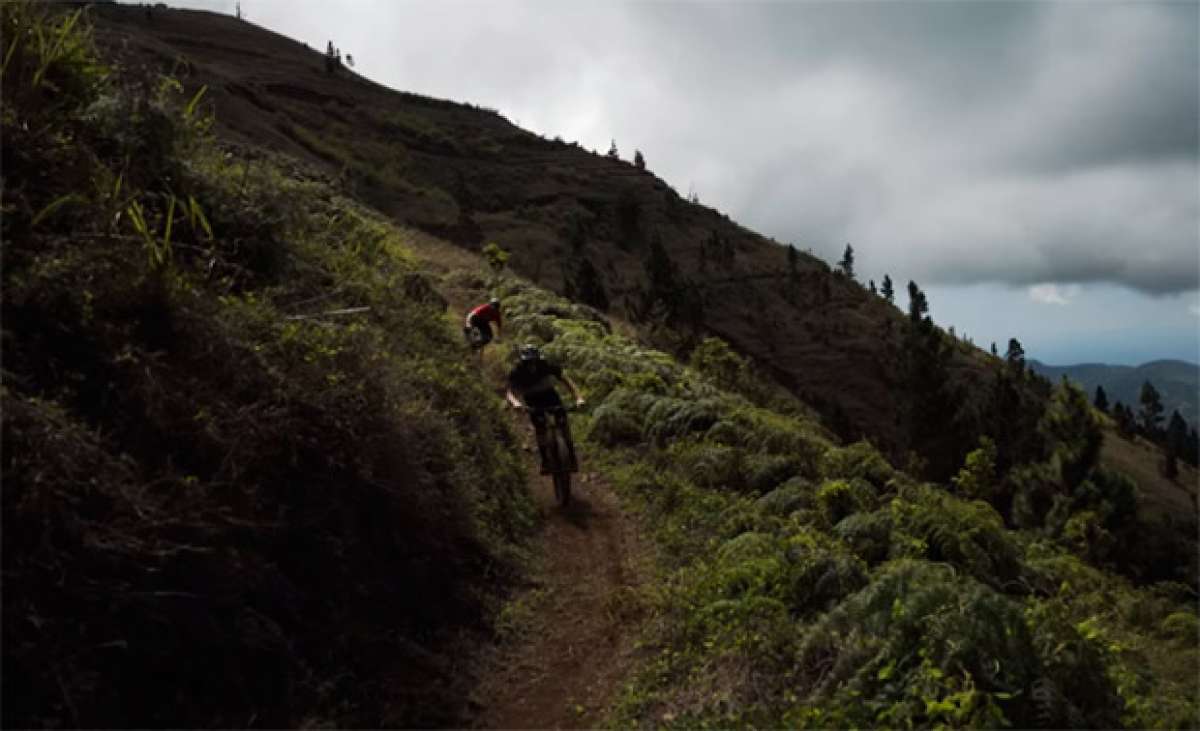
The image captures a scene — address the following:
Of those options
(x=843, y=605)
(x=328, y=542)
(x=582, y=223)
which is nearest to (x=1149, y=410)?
(x=582, y=223)

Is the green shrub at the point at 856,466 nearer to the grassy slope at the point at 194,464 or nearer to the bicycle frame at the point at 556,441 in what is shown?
the bicycle frame at the point at 556,441

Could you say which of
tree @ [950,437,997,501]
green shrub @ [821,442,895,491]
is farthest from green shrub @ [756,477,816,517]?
tree @ [950,437,997,501]

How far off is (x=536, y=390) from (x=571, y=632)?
4090 millimetres

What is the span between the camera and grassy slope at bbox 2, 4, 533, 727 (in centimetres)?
380

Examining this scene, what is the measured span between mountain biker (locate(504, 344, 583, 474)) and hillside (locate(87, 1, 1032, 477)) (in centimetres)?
4115

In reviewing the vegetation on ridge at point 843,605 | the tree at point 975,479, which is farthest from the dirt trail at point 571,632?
the tree at point 975,479

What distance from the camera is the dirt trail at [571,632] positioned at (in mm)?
5477

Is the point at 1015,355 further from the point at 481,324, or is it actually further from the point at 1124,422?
the point at 481,324

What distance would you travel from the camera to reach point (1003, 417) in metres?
50.6

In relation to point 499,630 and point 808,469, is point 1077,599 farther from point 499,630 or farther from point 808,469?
point 499,630

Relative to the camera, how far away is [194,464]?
188 inches

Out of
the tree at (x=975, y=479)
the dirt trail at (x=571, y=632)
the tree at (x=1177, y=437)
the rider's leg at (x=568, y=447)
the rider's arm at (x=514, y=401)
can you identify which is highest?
the rider's arm at (x=514, y=401)

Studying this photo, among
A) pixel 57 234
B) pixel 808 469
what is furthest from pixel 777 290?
pixel 57 234

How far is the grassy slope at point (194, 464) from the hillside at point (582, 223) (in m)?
44.5
